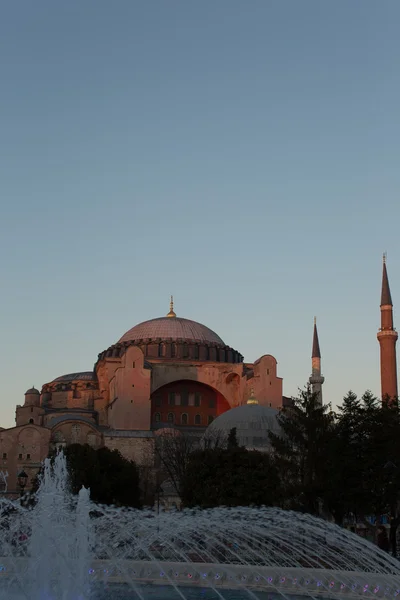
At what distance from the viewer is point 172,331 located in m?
62.2

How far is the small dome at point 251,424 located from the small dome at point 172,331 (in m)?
11.4

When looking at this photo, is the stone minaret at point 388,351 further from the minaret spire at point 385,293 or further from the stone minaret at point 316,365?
the stone minaret at point 316,365

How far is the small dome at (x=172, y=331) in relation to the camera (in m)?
61.9

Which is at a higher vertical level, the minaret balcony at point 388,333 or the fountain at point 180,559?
the minaret balcony at point 388,333

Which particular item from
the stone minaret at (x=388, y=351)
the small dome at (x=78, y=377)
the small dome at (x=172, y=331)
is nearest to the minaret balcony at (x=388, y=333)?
the stone minaret at (x=388, y=351)

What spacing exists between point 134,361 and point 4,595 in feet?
137

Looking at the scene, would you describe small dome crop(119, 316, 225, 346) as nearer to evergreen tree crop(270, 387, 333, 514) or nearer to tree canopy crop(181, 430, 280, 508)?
tree canopy crop(181, 430, 280, 508)

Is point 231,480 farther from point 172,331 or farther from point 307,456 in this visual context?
point 172,331

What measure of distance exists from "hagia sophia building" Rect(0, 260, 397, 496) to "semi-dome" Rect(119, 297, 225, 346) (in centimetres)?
8

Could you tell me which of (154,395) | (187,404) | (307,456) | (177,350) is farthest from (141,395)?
(307,456)

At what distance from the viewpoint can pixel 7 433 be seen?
1940 inches

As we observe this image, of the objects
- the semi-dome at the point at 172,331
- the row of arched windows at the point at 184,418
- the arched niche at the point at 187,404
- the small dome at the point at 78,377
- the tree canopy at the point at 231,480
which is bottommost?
the tree canopy at the point at 231,480

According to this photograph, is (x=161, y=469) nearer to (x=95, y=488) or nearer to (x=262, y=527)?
(x=95, y=488)

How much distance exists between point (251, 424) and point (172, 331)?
14.2m
